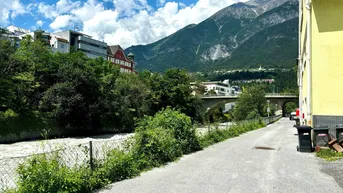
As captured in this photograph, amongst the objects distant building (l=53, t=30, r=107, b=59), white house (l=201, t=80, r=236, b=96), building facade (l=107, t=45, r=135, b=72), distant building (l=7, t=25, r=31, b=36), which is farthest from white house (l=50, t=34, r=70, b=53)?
white house (l=201, t=80, r=236, b=96)

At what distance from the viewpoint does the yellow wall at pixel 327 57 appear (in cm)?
1166

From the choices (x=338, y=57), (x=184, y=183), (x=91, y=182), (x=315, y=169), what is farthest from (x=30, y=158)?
(x=338, y=57)

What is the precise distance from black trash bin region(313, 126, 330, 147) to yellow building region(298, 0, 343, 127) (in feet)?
2.09

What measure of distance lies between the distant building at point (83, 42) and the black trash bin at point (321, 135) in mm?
81605

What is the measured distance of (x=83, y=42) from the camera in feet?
289

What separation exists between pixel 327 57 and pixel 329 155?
13.4 feet

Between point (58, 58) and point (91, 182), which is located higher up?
point (58, 58)

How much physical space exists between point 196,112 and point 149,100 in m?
11.3

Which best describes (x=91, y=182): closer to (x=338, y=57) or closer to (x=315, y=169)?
(x=315, y=169)

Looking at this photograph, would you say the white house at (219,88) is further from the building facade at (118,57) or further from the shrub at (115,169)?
the shrub at (115,169)

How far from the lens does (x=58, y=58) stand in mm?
34406

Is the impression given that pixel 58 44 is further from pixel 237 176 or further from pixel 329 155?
pixel 237 176

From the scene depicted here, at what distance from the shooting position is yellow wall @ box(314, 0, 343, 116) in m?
11.7

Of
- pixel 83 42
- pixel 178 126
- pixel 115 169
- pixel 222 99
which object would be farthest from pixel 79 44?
pixel 115 169
